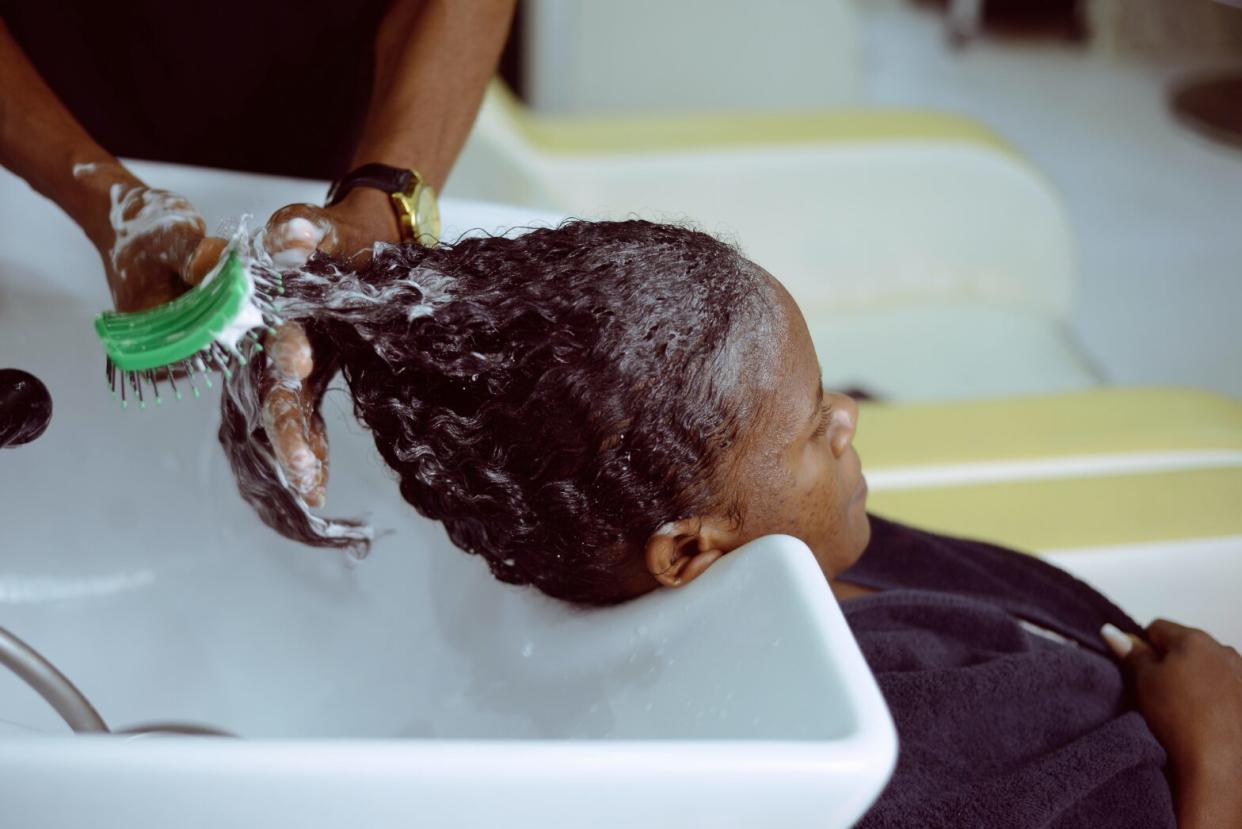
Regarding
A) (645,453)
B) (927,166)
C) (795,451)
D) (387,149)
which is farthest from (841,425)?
(927,166)

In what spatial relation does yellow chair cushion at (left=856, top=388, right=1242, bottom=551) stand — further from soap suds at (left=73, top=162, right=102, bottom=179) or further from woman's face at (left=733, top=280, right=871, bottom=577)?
soap suds at (left=73, top=162, right=102, bottom=179)

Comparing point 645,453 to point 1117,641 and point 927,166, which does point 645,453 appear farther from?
point 927,166

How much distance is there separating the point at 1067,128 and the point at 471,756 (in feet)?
11.8

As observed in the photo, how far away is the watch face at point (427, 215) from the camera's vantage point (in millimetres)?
996

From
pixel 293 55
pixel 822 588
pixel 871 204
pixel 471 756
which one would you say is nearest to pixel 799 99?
pixel 871 204

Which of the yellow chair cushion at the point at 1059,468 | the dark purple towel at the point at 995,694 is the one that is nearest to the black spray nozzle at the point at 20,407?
the dark purple towel at the point at 995,694

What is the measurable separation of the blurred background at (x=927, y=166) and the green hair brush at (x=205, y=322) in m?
1.20

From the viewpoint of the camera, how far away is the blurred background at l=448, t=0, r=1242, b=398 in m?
2.11

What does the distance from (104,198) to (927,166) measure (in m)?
1.56

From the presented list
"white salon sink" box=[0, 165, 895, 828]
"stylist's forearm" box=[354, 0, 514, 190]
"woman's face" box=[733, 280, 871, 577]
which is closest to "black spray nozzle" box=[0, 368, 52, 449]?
"white salon sink" box=[0, 165, 895, 828]

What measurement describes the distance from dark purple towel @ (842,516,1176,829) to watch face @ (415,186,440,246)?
496 millimetres

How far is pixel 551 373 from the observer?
853 millimetres

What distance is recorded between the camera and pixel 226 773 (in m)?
0.63

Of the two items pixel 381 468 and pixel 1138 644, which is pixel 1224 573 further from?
pixel 381 468
